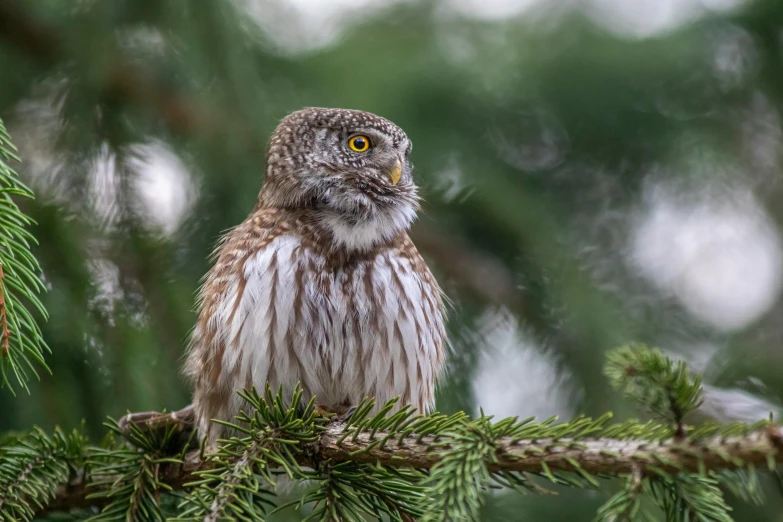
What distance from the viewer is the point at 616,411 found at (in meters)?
3.31

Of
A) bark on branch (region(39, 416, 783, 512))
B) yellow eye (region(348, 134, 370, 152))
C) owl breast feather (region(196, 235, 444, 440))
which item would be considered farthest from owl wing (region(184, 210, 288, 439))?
bark on branch (region(39, 416, 783, 512))

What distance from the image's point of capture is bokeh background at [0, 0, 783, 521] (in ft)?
10.3

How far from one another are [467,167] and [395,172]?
0.72 metres

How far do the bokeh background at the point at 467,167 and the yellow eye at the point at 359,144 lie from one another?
1.27 ft

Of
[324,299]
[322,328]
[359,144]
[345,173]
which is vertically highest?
[359,144]

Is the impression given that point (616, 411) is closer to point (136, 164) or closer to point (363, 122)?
point (363, 122)

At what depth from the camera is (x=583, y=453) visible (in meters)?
1.55

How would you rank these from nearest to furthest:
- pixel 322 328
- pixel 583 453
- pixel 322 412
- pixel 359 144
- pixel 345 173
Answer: pixel 583 453, pixel 322 412, pixel 322 328, pixel 345 173, pixel 359 144

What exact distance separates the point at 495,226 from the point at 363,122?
0.88 meters

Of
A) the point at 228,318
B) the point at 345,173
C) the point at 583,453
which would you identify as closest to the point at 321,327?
the point at 228,318

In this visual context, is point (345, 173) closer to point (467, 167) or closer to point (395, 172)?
point (395, 172)

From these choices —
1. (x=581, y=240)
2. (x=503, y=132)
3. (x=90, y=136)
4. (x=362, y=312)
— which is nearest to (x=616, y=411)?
(x=581, y=240)

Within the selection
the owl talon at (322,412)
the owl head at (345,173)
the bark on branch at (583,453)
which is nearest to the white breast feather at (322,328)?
the owl head at (345,173)

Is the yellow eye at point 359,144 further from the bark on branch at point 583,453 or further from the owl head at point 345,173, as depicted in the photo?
the bark on branch at point 583,453
